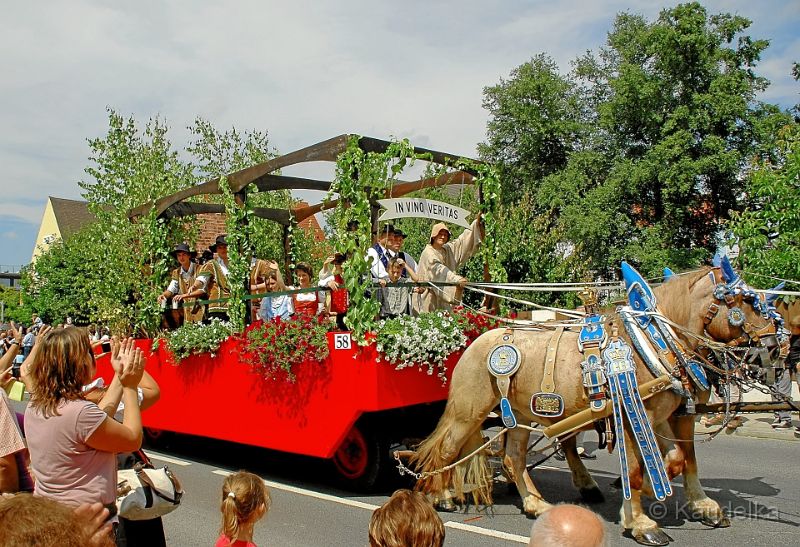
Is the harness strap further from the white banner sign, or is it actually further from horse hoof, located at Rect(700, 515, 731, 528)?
the white banner sign

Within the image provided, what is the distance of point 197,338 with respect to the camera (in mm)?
7930

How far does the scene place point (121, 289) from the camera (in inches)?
383

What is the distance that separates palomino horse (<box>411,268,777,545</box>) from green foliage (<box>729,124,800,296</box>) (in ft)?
15.5

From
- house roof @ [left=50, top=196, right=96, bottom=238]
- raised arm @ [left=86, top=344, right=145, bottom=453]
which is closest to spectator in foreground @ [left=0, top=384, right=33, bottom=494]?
raised arm @ [left=86, top=344, right=145, bottom=453]

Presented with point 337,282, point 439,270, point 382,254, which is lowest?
point 337,282

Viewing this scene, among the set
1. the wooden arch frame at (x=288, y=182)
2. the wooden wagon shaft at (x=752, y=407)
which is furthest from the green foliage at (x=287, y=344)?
the wooden wagon shaft at (x=752, y=407)

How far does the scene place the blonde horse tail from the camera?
6172mm

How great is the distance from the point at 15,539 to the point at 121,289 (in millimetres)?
8615

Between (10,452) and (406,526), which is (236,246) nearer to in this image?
(10,452)

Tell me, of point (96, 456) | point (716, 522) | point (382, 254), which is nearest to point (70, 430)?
point (96, 456)

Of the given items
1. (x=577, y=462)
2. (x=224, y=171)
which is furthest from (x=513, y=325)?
(x=224, y=171)

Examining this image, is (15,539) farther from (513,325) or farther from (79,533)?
(513,325)

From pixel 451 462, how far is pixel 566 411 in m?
1.18

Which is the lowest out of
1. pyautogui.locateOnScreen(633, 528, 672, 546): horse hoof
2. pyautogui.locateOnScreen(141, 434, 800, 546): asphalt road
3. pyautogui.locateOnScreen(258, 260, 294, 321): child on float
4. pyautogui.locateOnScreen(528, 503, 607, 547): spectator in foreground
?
pyautogui.locateOnScreen(141, 434, 800, 546): asphalt road
